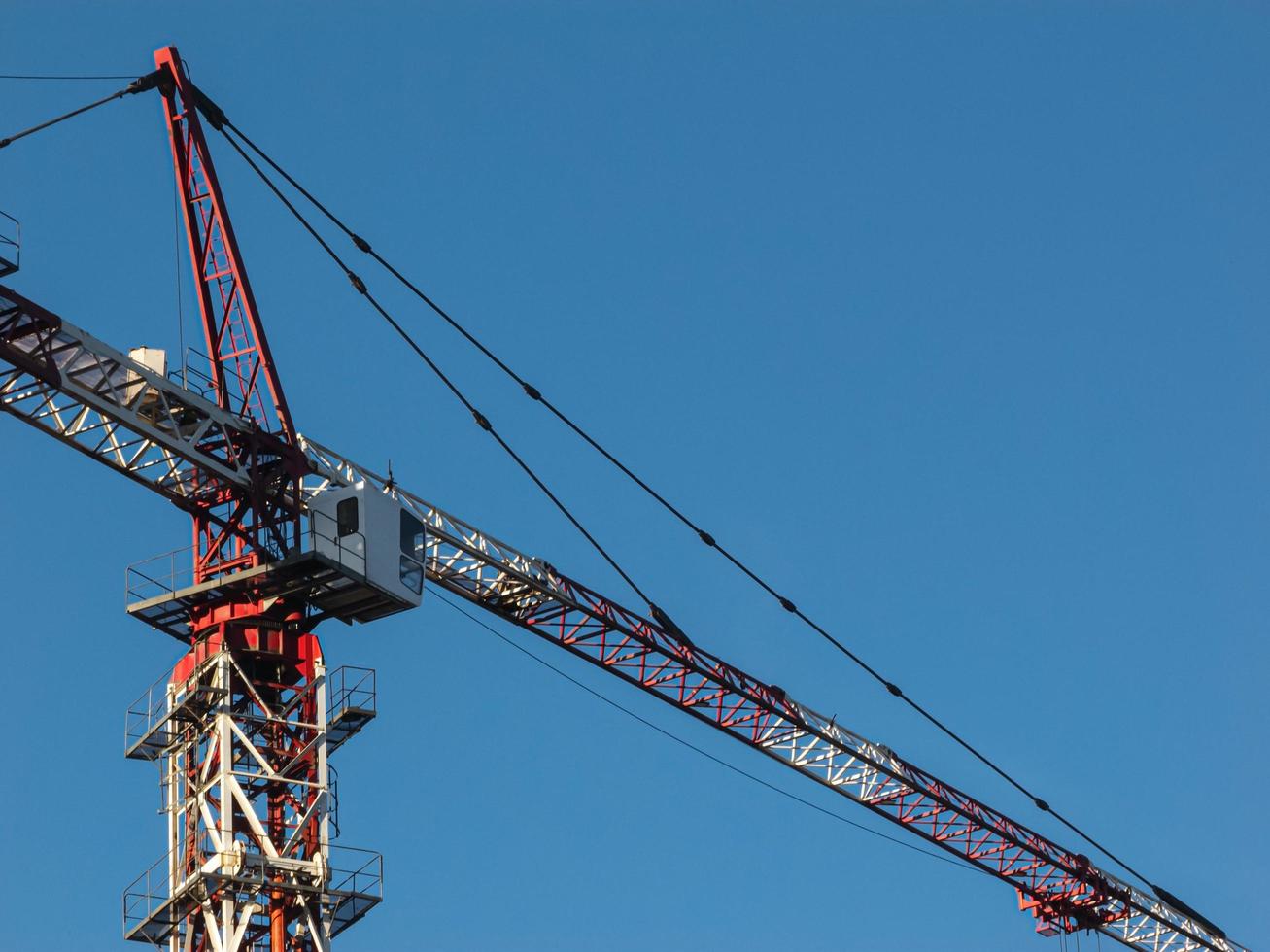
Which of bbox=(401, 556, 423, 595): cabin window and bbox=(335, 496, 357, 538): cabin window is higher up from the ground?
bbox=(335, 496, 357, 538): cabin window

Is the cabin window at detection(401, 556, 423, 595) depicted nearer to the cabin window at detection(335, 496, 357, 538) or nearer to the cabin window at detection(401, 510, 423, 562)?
the cabin window at detection(401, 510, 423, 562)

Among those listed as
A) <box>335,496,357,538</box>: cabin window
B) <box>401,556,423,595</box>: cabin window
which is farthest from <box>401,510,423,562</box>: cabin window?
<box>335,496,357,538</box>: cabin window

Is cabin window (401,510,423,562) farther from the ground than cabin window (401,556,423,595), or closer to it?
farther from the ground

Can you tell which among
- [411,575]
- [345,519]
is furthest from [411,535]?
[345,519]

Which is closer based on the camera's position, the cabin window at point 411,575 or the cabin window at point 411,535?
the cabin window at point 411,575

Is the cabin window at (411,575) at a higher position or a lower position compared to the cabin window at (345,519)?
lower

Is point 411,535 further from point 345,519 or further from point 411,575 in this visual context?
point 345,519

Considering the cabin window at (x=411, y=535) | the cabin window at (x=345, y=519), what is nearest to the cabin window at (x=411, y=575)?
the cabin window at (x=411, y=535)

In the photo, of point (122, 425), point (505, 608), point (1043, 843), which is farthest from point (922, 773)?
point (122, 425)

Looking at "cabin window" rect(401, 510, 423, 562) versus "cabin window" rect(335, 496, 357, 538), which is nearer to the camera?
"cabin window" rect(335, 496, 357, 538)

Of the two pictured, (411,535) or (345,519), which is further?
(411,535)

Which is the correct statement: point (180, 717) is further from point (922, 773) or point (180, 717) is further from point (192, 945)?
point (922, 773)

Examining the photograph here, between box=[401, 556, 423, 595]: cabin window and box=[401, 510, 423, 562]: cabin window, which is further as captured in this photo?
box=[401, 510, 423, 562]: cabin window

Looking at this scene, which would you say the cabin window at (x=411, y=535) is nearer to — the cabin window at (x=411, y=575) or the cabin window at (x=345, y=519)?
the cabin window at (x=411, y=575)
